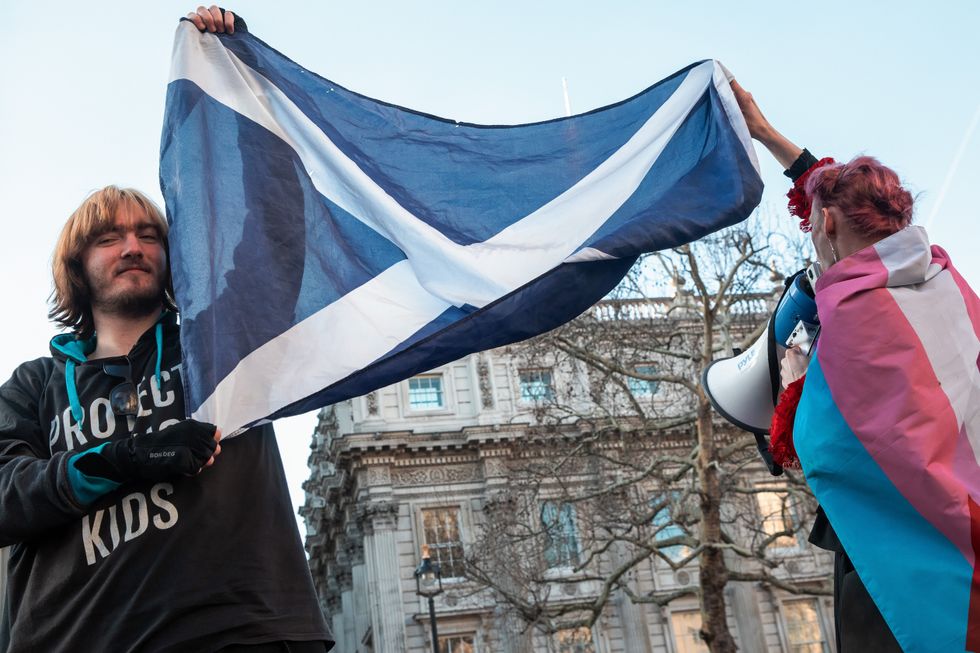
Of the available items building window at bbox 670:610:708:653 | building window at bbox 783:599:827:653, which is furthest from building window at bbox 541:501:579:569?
building window at bbox 783:599:827:653

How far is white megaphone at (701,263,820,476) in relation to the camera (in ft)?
11.3

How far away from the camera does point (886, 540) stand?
111 inches

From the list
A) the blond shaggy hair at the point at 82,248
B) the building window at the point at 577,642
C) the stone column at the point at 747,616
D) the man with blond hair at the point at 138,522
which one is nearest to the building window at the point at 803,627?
the stone column at the point at 747,616

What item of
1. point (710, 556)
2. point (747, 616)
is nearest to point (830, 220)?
point (710, 556)

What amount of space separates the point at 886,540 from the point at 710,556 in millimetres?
20106

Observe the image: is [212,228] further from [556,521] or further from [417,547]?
[417,547]

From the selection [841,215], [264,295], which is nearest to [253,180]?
[264,295]

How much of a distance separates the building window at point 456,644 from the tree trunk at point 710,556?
1267cm

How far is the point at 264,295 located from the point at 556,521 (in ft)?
70.5

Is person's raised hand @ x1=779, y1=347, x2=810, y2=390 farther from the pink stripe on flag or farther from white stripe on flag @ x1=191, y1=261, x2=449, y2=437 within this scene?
white stripe on flag @ x1=191, y1=261, x2=449, y2=437

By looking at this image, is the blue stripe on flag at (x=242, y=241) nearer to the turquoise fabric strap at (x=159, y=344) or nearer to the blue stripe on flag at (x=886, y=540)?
the turquoise fabric strap at (x=159, y=344)

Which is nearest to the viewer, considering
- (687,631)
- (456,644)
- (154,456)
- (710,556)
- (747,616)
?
(154,456)

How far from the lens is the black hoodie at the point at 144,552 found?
2721mm

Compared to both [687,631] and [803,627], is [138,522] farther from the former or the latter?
[803,627]
